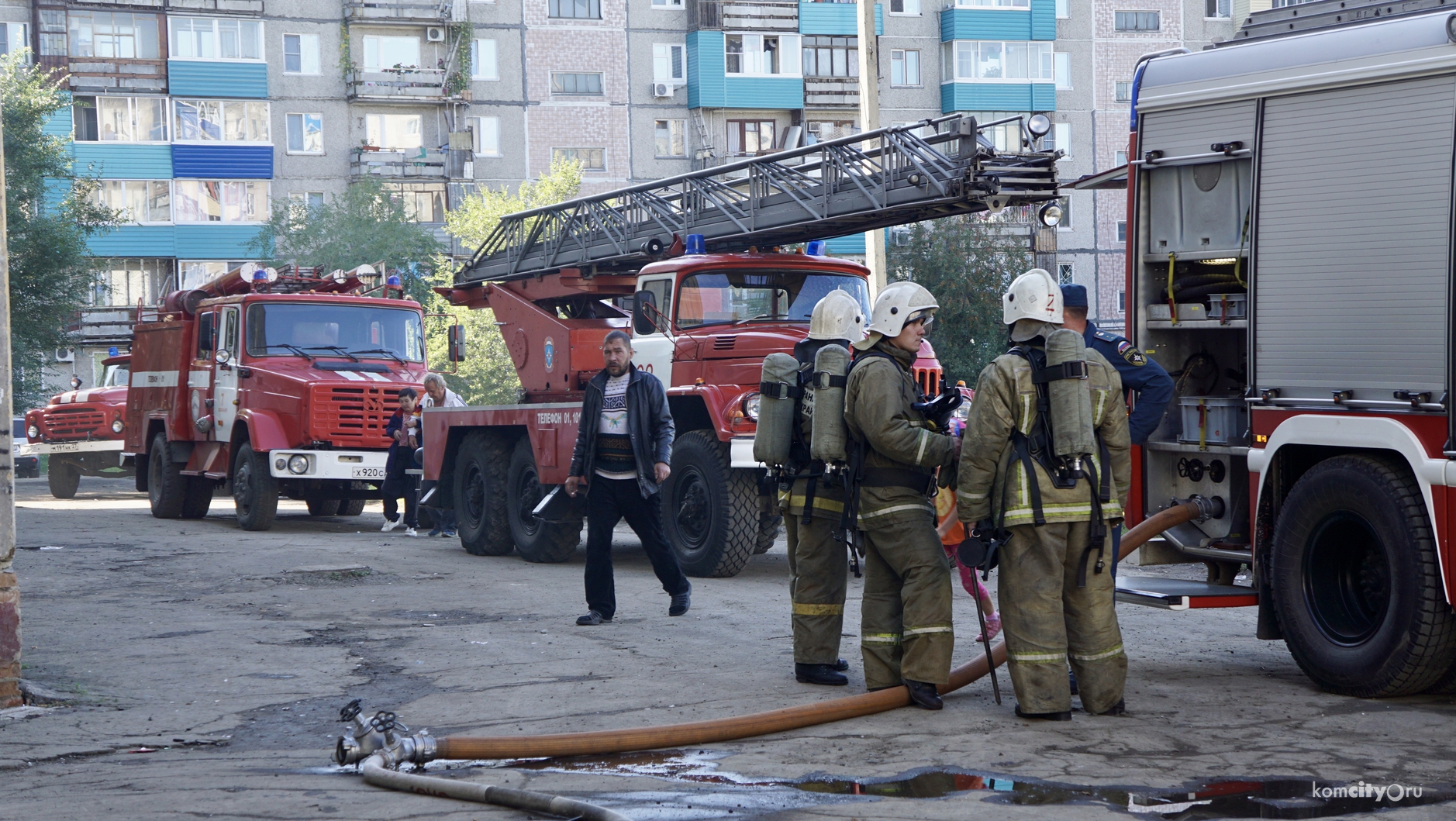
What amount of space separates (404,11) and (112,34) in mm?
8436

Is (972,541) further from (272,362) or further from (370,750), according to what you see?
(272,362)

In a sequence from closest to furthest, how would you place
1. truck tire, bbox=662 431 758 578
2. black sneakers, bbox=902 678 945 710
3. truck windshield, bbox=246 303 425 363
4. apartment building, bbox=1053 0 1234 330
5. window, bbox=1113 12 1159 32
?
black sneakers, bbox=902 678 945 710, truck tire, bbox=662 431 758 578, truck windshield, bbox=246 303 425 363, apartment building, bbox=1053 0 1234 330, window, bbox=1113 12 1159 32

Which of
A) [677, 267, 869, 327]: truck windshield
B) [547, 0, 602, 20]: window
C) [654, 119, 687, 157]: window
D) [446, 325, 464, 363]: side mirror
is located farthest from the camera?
[654, 119, 687, 157]: window

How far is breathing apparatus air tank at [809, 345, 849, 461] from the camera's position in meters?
6.98

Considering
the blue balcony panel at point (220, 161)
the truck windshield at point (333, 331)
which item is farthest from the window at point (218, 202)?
the truck windshield at point (333, 331)

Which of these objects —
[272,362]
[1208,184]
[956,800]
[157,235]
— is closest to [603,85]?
[157,235]

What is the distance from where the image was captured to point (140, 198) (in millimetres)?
45500

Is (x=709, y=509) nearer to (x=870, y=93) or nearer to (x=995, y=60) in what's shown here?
(x=870, y=93)

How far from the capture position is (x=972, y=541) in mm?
6512

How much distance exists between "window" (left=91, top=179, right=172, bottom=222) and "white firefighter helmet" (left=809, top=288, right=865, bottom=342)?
41.7 m

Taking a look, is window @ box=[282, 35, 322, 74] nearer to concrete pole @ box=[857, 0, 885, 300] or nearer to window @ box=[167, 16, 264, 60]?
window @ box=[167, 16, 264, 60]

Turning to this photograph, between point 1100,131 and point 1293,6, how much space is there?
44.0m

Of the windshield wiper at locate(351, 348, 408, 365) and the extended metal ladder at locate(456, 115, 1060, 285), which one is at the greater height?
the extended metal ladder at locate(456, 115, 1060, 285)

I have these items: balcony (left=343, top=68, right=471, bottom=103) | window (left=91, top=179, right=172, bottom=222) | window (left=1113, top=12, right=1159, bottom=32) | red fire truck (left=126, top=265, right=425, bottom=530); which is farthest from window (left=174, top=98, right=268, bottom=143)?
window (left=1113, top=12, right=1159, bottom=32)
